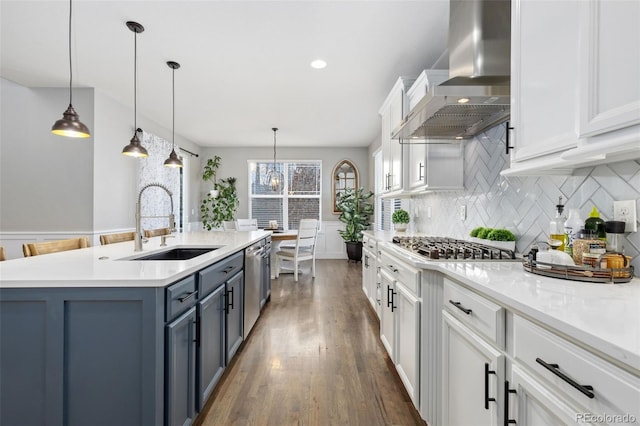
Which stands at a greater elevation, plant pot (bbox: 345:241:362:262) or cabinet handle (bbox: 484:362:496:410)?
cabinet handle (bbox: 484:362:496:410)

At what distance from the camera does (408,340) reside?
1794 mm

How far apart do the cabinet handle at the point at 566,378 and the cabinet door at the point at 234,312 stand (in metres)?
1.76

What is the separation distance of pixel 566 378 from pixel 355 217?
581cm

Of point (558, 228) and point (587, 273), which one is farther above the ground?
point (558, 228)

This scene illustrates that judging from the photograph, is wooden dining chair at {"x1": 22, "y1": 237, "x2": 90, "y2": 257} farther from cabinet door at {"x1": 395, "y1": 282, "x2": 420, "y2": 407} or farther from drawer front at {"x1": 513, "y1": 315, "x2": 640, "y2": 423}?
drawer front at {"x1": 513, "y1": 315, "x2": 640, "y2": 423}

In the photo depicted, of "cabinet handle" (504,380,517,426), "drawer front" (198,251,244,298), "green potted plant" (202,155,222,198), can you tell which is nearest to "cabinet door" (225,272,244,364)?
"drawer front" (198,251,244,298)

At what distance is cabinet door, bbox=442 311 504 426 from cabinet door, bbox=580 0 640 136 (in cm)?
77

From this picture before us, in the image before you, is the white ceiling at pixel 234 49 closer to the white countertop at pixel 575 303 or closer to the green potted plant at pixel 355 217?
the white countertop at pixel 575 303

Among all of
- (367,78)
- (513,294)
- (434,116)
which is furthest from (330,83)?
(513,294)

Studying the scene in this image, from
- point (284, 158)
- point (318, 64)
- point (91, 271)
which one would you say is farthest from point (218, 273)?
point (284, 158)

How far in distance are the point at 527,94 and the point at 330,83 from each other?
2681 millimetres

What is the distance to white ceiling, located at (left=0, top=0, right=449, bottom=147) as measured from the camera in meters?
2.30

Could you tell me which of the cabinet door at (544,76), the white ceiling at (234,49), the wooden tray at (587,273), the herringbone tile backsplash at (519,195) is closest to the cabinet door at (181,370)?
the wooden tray at (587,273)

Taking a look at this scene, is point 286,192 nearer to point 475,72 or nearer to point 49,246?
point 49,246
